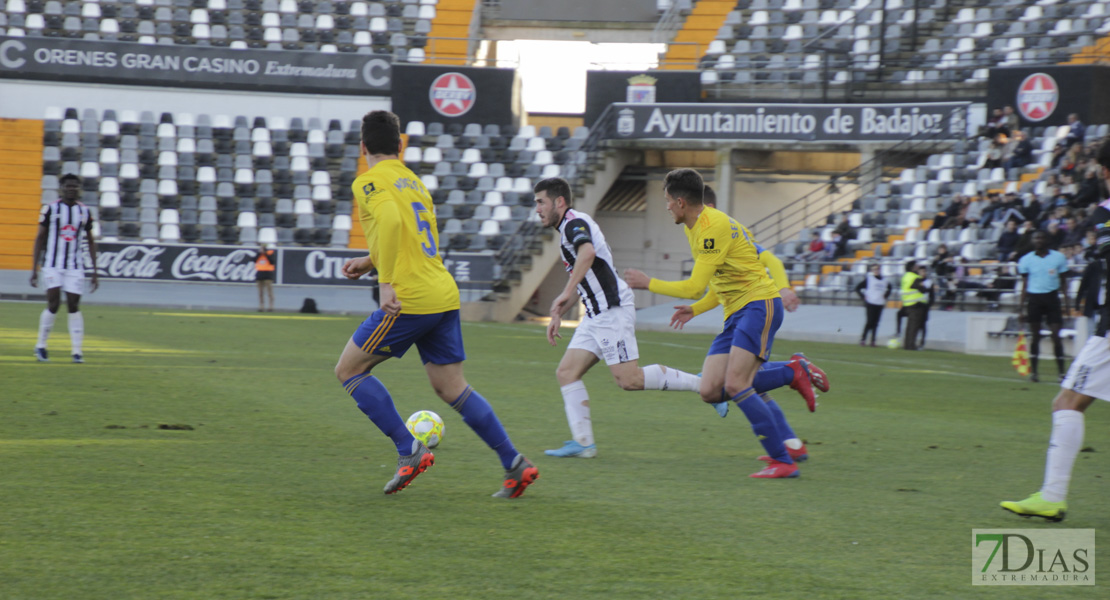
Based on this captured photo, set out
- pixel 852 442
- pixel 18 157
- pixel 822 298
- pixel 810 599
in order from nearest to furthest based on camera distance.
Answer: pixel 810 599 → pixel 852 442 → pixel 822 298 → pixel 18 157

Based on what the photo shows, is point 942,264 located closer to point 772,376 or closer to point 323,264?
point 323,264

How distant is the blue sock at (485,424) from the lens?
5.57 m

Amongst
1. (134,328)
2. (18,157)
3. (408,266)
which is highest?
(18,157)

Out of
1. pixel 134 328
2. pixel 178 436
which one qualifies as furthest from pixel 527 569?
pixel 134 328

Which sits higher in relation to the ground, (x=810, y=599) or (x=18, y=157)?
(x=18, y=157)

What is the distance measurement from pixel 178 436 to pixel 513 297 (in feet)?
69.5

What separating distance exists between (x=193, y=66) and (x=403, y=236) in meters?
30.8

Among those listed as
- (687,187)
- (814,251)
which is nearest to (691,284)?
(687,187)

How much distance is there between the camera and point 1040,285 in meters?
14.5

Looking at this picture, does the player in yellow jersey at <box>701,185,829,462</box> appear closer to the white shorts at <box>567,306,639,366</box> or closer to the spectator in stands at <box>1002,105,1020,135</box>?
the white shorts at <box>567,306,639,366</box>

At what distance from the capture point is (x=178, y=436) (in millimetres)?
7336

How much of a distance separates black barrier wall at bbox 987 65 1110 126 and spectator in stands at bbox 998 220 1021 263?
590cm

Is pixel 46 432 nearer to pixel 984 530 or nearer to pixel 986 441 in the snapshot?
pixel 984 530

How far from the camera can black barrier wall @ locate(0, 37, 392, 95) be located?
3328 centimetres
